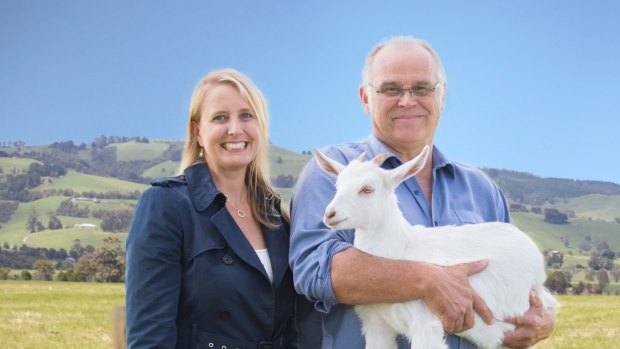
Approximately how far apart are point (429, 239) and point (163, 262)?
6.65 feet

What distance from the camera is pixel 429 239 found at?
5070 millimetres

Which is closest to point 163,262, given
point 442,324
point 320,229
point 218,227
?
point 218,227

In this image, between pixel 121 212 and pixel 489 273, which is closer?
pixel 489 273

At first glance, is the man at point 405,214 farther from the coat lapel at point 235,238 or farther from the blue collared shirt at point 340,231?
the coat lapel at point 235,238

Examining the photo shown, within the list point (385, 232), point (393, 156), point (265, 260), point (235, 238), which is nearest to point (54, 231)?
point (265, 260)

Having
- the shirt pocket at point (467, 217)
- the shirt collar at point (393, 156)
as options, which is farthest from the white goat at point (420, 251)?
the shirt collar at point (393, 156)

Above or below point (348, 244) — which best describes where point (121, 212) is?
below

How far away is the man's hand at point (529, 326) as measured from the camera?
5.15 metres

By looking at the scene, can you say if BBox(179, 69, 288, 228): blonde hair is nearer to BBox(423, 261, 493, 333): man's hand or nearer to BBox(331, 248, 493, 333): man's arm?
BBox(331, 248, 493, 333): man's arm

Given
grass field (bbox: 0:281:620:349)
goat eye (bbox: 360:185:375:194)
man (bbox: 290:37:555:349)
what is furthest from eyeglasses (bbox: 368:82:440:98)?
grass field (bbox: 0:281:620:349)

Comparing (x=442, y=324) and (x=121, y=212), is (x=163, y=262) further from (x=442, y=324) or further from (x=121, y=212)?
(x=121, y=212)

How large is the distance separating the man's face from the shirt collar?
75 millimetres

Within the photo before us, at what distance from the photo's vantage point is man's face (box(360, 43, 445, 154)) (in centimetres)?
565

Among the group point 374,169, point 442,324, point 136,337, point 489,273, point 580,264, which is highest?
point 374,169
